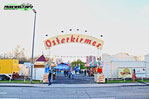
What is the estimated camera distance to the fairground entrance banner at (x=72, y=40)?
21.4 m

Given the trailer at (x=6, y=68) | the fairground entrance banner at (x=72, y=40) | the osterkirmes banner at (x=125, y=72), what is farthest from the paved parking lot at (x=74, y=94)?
the osterkirmes banner at (x=125, y=72)

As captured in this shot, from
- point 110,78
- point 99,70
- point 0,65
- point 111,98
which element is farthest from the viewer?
point 110,78

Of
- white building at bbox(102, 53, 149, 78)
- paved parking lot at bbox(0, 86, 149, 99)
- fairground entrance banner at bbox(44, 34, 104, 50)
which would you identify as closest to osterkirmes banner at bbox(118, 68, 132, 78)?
white building at bbox(102, 53, 149, 78)

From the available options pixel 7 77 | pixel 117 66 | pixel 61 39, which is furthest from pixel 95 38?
pixel 7 77

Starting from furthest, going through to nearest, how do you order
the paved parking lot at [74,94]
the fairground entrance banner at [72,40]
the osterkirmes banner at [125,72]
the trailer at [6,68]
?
the osterkirmes banner at [125,72], the trailer at [6,68], the fairground entrance banner at [72,40], the paved parking lot at [74,94]

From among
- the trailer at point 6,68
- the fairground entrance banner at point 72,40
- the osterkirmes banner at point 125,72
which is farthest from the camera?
the osterkirmes banner at point 125,72

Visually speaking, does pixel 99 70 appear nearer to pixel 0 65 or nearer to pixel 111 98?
pixel 111 98

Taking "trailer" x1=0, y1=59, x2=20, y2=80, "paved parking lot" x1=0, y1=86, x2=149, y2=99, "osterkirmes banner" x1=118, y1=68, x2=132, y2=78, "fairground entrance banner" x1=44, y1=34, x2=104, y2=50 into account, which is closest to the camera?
"paved parking lot" x1=0, y1=86, x2=149, y2=99

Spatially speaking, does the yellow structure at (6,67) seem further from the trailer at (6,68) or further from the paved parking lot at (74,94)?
the paved parking lot at (74,94)

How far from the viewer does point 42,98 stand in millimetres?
9352

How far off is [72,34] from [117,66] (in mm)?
10184

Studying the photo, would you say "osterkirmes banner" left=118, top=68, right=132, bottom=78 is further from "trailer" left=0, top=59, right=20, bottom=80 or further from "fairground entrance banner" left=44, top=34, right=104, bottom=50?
"trailer" left=0, top=59, right=20, bottom=80

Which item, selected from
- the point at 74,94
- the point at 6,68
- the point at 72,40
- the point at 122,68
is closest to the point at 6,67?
the point at 6,68

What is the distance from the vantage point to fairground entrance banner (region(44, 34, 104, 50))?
2144 centimetres
